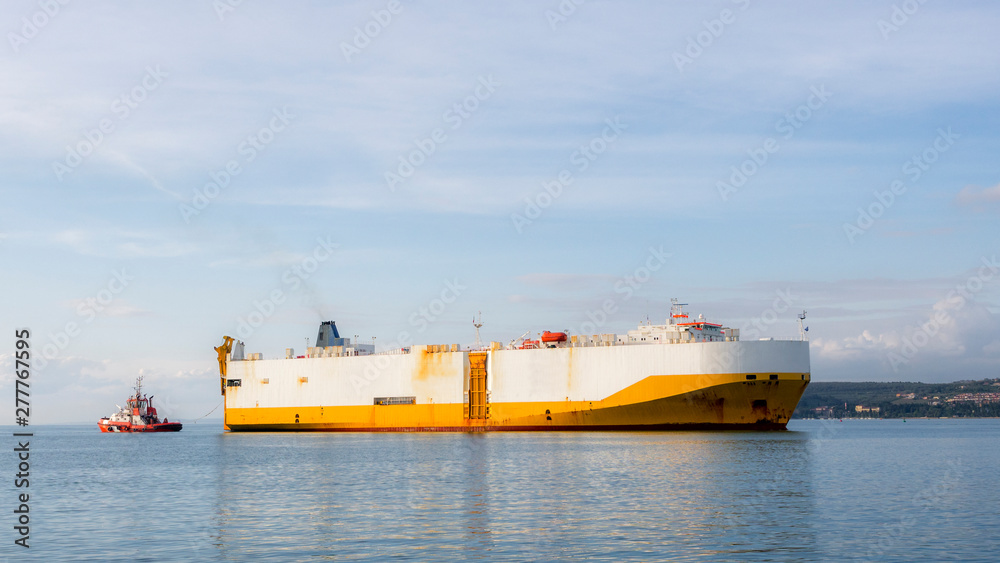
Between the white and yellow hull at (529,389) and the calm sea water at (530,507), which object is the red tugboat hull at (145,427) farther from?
the calm sea water at (530,507)

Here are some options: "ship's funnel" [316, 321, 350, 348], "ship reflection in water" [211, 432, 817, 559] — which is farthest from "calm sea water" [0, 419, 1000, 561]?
"ship's funnel" [316, 321, 350, 348]

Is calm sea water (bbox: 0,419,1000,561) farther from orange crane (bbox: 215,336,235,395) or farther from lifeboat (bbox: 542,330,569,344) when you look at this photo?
orange crane (bbox: 215,336,235,395)

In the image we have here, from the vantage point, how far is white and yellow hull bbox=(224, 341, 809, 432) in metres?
62.6

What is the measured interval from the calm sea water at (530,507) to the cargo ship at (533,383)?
1250 cm

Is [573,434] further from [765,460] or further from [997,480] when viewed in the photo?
[997,480]

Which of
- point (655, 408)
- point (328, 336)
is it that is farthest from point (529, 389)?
point (328, 336)

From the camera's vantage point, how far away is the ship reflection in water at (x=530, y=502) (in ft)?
71.0

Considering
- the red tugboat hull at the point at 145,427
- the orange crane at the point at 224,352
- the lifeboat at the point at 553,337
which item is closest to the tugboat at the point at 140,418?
the red tugboat hull at the point at 145,427

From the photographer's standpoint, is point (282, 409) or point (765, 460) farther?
point (282, 409)

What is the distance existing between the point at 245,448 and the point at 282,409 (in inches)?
805

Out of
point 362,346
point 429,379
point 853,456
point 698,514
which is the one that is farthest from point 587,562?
point 362,346

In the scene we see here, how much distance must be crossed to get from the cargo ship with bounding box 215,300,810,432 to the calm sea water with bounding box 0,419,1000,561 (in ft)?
41.0

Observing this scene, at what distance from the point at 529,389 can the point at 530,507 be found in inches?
1676

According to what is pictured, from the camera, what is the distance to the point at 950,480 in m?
36.4
